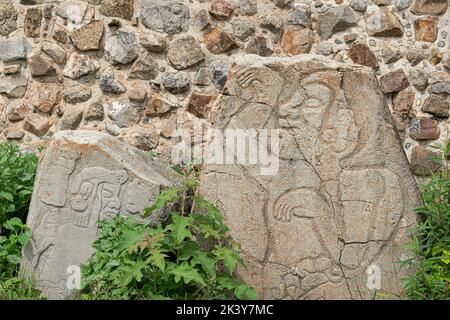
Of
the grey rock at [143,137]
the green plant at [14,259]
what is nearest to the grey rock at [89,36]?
Answer: the grey rock at [143,137]

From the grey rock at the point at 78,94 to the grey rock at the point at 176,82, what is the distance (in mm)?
584

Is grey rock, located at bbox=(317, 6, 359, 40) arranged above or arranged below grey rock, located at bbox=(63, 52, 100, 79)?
above

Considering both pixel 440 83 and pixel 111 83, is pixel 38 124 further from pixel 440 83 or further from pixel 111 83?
pixel 440 83

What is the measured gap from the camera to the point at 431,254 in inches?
151

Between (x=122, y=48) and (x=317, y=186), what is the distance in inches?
95.5

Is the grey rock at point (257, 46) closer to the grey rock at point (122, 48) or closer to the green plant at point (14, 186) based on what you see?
the grey rock at point (122, 48)

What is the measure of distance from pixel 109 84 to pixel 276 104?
216 centimetres

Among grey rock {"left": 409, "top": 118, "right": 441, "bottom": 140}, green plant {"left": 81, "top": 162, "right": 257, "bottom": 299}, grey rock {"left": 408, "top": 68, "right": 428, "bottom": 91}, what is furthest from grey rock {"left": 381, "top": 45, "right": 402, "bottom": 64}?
green plant {"left": 81, "top": 162, "right": 257, "bottom": 299}

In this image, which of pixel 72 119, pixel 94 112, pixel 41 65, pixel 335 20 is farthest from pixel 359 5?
pixel 41 65

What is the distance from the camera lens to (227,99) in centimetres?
390

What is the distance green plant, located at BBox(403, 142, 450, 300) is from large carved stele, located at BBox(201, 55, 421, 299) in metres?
0.07

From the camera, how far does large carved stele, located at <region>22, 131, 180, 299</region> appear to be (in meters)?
3.88

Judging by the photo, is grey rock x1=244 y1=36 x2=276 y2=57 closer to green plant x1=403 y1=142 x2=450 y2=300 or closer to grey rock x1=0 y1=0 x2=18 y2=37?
grey rock x1=0 y1=0 x2=18 y2=37

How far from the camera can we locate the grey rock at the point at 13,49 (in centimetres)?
582
